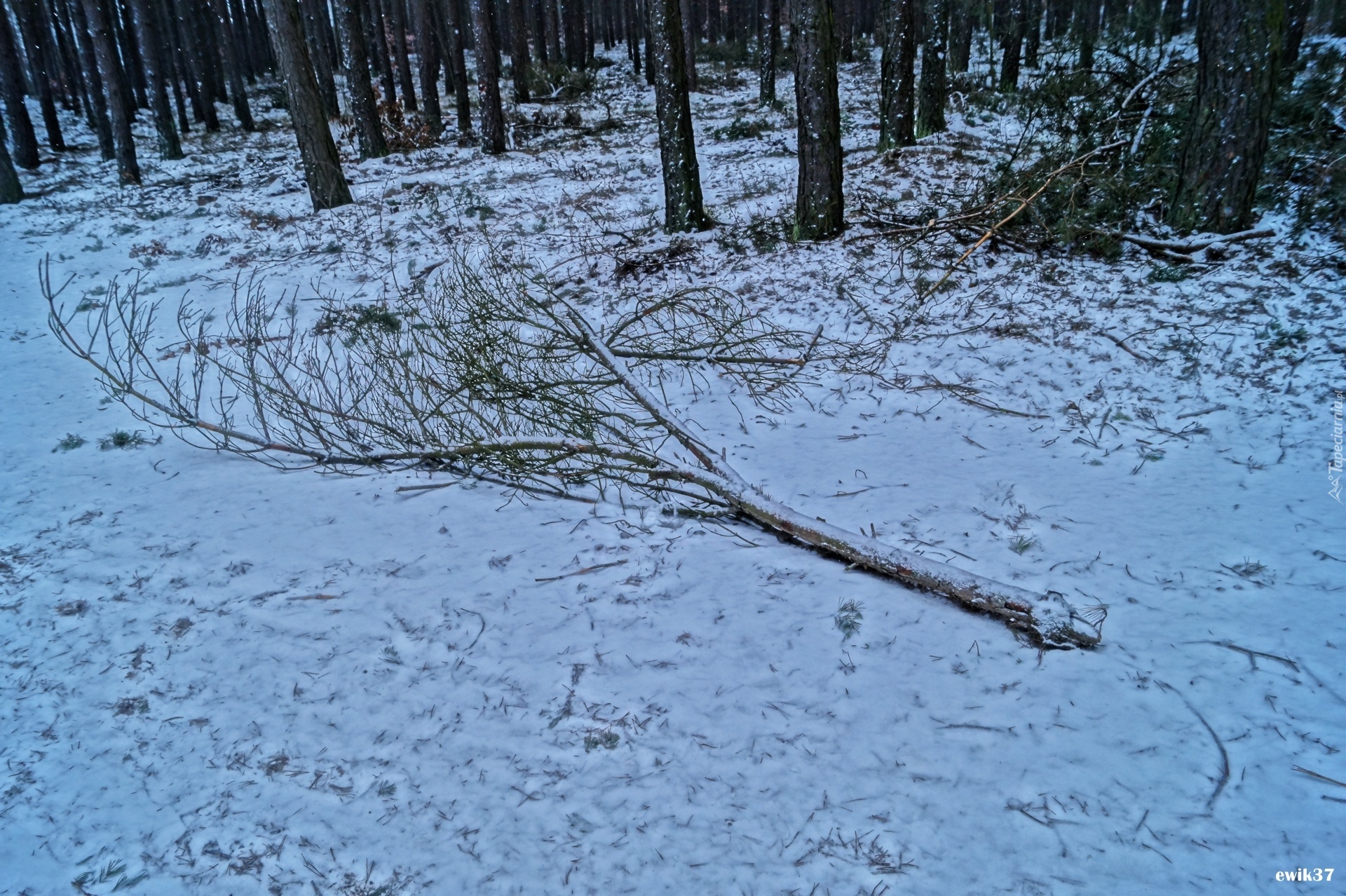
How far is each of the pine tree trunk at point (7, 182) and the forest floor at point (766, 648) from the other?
1151cm

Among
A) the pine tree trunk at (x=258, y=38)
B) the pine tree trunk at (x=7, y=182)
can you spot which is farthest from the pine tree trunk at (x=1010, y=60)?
the pine tree trunk at (x=258, y=38)

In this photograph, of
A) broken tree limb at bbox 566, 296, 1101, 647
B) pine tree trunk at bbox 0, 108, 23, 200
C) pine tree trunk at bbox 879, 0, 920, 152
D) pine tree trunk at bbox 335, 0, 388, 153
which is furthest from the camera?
pine tree trunk at bbox 0, 108, 23, 200

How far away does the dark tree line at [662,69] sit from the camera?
598 centimetres

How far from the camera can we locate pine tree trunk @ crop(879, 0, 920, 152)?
10328mm

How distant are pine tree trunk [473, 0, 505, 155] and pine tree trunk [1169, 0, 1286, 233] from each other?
39.9 feet

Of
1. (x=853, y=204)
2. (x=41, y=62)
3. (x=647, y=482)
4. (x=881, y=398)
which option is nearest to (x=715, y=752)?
(x=647, y=482)

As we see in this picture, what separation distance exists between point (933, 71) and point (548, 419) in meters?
10.3

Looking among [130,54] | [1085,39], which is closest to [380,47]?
[130,54]

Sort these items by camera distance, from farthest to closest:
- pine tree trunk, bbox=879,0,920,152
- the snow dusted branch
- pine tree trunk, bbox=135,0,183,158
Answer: pine tree trunk, bbox=135,0,183,158 < pine tree trunk, bbox=879,0,920,152 < the snow dusted branch

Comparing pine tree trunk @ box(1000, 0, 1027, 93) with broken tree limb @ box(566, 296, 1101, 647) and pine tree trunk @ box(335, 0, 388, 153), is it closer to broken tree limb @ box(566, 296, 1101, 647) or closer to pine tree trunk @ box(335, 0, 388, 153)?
pine tree trunk @ box(335, 0, 388, 153)

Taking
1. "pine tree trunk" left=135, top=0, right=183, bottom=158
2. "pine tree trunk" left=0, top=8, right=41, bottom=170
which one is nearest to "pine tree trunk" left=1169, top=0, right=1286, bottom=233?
"pine tree trunk" left=135, top=0, right=183, bottom=158

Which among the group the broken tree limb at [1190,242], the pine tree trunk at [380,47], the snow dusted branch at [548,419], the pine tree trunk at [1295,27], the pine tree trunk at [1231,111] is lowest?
the snow dusted branch at [548,419]

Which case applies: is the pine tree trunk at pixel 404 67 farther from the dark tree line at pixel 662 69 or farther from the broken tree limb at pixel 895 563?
the broken tree limb at pixel 895 563

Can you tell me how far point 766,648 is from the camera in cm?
310
